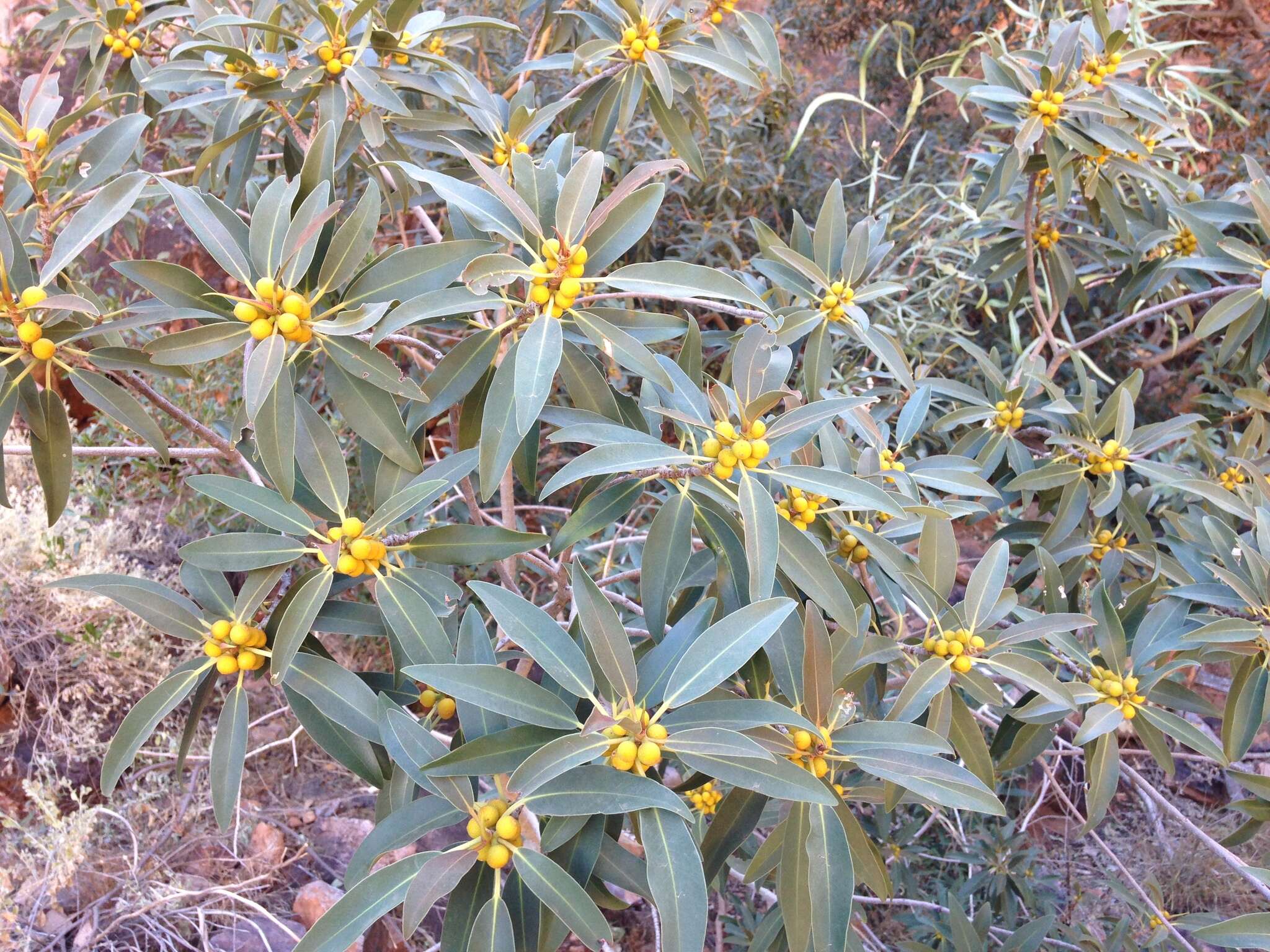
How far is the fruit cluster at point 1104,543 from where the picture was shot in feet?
5.17

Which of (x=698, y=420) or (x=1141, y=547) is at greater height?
(x=698, y=420)

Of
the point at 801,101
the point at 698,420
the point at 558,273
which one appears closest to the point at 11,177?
the point at 558,273

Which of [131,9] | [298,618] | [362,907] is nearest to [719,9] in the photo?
[131,9]

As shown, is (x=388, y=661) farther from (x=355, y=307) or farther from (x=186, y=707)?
(x=355, y=307)

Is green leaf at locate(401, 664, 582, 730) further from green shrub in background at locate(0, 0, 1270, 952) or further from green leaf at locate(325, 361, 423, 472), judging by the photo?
green leaf at locate(325, 361, 423, 472)

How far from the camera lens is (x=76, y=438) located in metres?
2.74

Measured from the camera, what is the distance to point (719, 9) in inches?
71.7

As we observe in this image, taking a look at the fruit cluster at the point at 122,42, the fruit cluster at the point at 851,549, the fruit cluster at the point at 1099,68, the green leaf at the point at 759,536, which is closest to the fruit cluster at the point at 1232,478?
the fruit cluster at the point at 1099,68

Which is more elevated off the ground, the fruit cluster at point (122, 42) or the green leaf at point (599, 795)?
the fruit cluster at point (122, 42)

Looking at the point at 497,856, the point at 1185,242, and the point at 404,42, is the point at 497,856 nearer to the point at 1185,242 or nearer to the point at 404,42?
the point at 404,42

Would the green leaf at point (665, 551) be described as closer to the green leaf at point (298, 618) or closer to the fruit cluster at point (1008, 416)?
the green leaf at point (298, 618)

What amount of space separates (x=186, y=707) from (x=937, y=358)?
262cm

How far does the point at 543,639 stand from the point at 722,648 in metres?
0.18

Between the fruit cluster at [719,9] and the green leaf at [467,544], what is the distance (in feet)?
4.67
